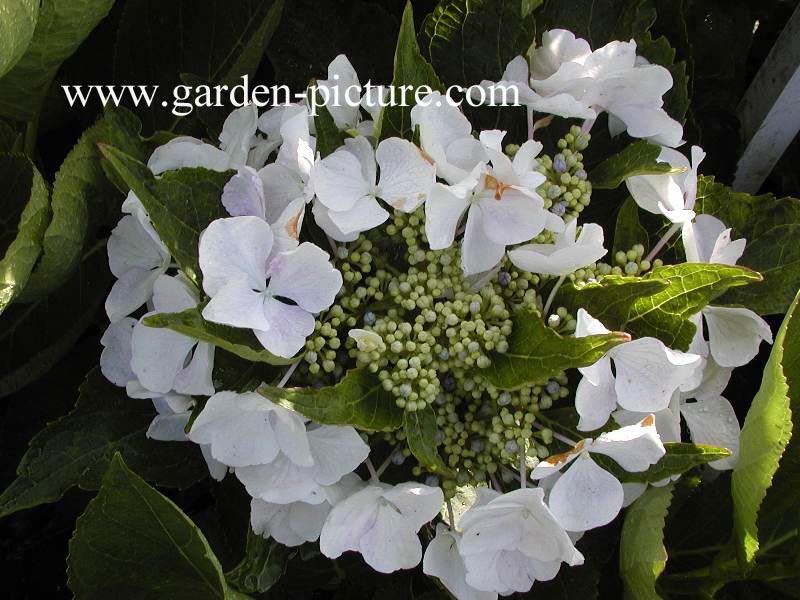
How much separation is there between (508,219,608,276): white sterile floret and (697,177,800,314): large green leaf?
7.4 inches

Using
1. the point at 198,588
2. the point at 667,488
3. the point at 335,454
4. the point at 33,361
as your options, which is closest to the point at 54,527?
the point at 33,361

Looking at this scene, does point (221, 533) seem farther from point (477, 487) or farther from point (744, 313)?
point (744, 313)

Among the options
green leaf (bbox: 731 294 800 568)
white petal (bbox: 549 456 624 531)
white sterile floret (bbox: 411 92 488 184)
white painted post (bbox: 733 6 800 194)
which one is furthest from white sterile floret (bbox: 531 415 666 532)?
white painted post (bbox: 733 6 800 194)

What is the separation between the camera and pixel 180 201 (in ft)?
2.16

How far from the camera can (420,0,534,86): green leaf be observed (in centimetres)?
78

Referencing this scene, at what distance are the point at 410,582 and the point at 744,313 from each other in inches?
14.2

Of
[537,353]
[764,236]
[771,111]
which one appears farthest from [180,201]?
[771,111]

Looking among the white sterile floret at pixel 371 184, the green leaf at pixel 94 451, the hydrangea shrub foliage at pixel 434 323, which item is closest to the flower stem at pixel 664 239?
the hydrangea shrub foliage at pixel 434 323

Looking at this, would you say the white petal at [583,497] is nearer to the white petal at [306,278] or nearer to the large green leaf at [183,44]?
the white petal at [306,278]

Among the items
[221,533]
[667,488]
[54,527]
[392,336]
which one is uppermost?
[392,336]

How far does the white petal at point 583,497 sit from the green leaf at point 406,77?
0.27m

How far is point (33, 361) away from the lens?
35.8 inches

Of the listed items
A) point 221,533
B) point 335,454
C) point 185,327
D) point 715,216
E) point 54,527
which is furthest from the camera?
point 54,527

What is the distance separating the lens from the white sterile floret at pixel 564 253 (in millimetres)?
646
